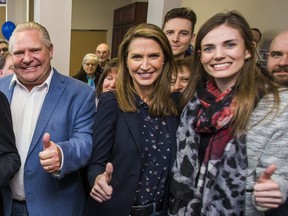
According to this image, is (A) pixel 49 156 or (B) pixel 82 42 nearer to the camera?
(A) pixel 49 156

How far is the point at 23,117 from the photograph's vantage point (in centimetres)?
148

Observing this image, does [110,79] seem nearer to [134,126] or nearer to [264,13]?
[134,126]

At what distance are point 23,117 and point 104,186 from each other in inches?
21.6

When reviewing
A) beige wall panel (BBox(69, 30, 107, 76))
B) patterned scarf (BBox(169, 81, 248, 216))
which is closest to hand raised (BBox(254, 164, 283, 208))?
patterned scarf (BBox(169, 81, 248, 216))

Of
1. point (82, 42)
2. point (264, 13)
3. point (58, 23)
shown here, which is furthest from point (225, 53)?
point (82, 42)

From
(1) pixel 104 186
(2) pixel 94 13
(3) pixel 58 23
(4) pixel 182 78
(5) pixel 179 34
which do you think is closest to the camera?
(1) pixel 104 186

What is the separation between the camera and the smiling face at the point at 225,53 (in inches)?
50.4

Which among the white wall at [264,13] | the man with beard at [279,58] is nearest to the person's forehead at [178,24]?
the man with beard at [279,58]

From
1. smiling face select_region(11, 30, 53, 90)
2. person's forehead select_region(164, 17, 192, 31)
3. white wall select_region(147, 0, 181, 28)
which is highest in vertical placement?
white wall select_region(147, 0, 181, 28)

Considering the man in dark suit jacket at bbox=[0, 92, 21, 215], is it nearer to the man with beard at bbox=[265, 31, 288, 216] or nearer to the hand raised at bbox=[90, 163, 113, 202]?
the hand raised at bbox=[90, 163, 113, 202]

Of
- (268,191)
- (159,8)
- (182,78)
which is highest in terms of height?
(159,8)

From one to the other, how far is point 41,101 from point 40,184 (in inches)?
15.6

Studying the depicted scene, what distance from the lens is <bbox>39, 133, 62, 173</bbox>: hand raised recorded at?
4.14 feet

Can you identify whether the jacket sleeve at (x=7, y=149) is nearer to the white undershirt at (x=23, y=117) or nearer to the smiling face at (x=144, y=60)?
the white undershirt at (x=23, y=117)
